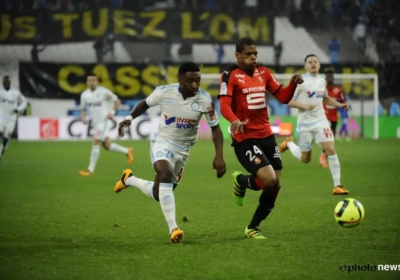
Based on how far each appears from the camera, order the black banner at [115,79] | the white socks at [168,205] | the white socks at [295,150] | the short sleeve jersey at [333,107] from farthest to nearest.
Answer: the black banner at [115,79] < the short sleeve jersey at [333,107] < the white socks at [295,150] < the white socks at [168,205]

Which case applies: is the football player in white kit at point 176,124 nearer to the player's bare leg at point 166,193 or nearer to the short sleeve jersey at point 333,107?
the player's bare leg at point 166,193

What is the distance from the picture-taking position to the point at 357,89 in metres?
37.7

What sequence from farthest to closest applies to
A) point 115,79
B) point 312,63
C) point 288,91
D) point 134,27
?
point 134,27
point 115,79
point 312,63
point 288,91

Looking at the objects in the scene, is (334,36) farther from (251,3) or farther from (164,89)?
(164,89)

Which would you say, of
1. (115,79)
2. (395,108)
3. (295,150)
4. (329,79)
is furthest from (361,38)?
(295,150)

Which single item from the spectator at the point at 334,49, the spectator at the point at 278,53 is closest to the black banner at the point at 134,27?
the spectator at the point at 278,53

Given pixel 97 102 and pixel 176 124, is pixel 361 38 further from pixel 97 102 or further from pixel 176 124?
pixel 176 124

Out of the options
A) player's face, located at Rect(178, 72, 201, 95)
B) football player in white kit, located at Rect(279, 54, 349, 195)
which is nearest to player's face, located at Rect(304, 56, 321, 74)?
football player in white kit, located at Rect(279, 54, 349, 195)

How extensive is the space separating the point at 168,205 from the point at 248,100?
1673mm

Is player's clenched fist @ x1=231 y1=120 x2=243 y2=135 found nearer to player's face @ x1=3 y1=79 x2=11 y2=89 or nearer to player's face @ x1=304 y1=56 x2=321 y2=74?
player's face @ x1=304 y1=56 x2=321 y2=74

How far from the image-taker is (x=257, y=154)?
946 cm

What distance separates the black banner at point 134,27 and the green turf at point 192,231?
65.2ft

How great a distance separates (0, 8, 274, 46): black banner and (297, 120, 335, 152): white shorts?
24.1 metres

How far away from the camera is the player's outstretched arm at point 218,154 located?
29.5 ft
